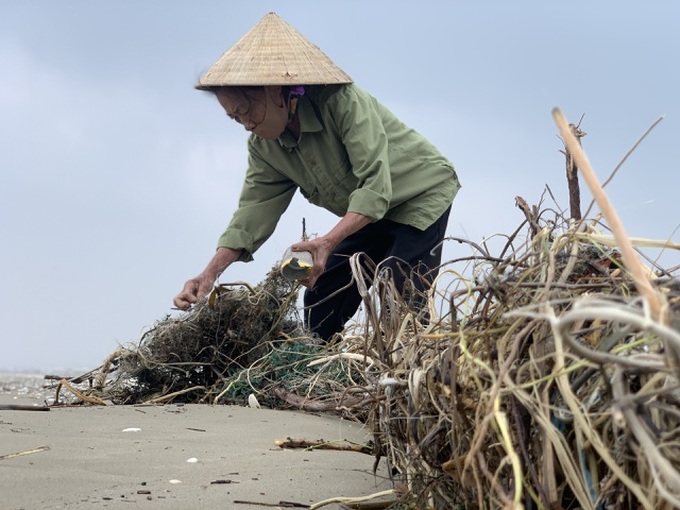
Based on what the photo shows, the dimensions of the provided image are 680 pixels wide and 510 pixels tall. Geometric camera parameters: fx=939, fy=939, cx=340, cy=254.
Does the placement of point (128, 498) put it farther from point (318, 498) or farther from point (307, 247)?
point (307, 247)

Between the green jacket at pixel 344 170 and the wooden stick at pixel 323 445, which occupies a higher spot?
the green jacket at pixel 344 170

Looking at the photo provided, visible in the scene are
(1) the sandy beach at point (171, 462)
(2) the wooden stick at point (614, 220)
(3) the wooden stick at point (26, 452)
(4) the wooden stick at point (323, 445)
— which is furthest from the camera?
(4) the wooden stick at point (323, 445)

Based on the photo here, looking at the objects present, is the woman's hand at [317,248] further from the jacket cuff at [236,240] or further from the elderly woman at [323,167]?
the jacket cuff at [236,240]

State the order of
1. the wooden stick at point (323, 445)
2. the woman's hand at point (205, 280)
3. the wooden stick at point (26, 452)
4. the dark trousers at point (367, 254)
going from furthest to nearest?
the dark trousers at point (367, 254)
the woman's hand at point (205, 280)
the wooden stick at point (323, 445)
the wooden stick at point (26, 452)

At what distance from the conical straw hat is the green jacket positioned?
14 cm

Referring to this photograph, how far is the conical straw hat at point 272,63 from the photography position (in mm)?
4695

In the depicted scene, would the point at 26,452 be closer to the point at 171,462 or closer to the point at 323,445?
the point at 171,462

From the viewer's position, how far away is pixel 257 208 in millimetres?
5566

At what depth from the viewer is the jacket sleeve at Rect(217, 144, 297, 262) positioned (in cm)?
551

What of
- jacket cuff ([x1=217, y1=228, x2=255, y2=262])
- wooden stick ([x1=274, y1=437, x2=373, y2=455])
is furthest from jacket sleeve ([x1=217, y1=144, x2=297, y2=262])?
wooden stick ([x1=274, y1=437, x2=373, y2=455])

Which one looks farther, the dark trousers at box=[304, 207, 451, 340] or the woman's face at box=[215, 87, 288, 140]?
the dark trousers at box=[304, 207, 451, 340]

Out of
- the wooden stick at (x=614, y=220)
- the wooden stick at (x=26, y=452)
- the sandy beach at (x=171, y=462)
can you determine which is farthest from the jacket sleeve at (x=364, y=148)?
the wooden stick at (x=614, y=220)

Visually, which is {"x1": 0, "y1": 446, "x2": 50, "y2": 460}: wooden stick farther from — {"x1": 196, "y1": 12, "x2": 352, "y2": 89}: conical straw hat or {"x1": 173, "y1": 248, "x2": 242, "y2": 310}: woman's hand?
{"x1": 196, "y1": 12, "x2": 352, "y2": 89}: conical straw hat

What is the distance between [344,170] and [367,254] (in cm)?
48
